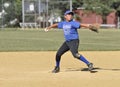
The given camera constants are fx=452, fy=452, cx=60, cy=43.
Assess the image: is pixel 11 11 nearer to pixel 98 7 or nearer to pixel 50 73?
pixel 98 7

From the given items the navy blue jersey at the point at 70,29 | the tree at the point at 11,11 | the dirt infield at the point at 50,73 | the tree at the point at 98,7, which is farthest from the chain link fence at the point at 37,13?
the navy blue jersey at the point at 70,29

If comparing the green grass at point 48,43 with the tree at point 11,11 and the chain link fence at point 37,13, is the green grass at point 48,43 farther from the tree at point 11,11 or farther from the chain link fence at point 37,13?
the tree at point 11,11

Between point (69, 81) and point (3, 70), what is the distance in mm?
3399

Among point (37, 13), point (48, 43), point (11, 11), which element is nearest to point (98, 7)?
point (37, 13)

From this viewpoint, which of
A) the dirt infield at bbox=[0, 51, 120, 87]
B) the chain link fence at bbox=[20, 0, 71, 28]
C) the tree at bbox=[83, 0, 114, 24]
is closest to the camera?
the dirt infield at bbox=[0, 51, 120, 87]

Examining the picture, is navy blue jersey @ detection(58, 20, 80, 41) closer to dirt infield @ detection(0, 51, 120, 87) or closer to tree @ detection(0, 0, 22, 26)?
dirt infield @ detection(0, 51, 120, 87)

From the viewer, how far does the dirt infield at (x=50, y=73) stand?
10203 mm

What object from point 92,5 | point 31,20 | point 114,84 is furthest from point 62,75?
point 92,5

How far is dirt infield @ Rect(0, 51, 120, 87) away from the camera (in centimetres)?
1020

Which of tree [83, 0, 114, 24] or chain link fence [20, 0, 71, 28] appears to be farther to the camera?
tree [83, 0, 114, 24]

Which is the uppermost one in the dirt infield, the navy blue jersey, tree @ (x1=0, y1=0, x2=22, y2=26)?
the navy blue jersey

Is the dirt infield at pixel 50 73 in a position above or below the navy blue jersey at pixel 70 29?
below

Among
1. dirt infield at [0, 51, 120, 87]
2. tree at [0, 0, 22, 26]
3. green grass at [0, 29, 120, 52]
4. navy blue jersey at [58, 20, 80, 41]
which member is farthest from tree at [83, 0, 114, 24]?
navy blue jersey at [58, 20, 80, 41]

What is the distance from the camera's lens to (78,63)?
15.6 metres
